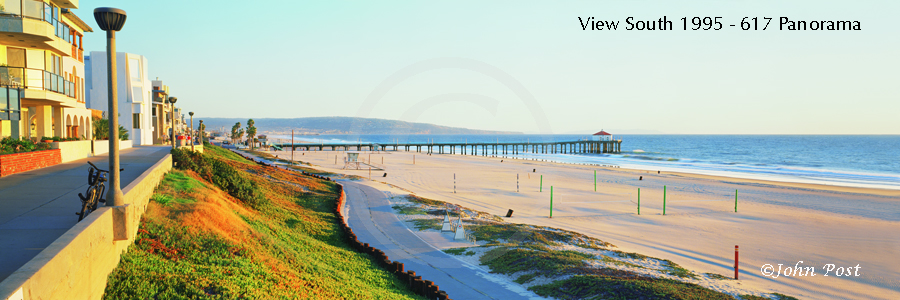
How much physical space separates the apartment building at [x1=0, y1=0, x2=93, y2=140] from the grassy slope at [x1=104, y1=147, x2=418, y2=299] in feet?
30.7

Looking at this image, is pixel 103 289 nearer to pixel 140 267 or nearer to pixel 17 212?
pixel 140 267

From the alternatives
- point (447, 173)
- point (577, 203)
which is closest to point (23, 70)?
point (577, 203)

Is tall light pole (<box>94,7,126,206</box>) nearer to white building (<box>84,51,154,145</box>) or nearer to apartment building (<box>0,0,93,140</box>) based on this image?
apartment building (<box>0,0,93,140</box>)

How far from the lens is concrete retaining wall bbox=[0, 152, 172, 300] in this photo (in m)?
4.25

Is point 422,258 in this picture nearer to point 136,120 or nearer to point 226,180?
point 226,180

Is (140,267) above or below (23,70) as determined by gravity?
below

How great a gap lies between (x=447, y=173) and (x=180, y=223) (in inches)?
1533

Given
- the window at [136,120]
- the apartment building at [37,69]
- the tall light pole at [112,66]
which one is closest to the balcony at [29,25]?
the apartment building at [37,69]

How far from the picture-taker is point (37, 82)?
20.6 m

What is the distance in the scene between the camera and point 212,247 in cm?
870

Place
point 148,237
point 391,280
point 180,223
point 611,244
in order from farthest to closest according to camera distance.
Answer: point 611,244 < point 391,280 < point 180,223 < point 148,237

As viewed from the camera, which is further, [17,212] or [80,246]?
[17,212]

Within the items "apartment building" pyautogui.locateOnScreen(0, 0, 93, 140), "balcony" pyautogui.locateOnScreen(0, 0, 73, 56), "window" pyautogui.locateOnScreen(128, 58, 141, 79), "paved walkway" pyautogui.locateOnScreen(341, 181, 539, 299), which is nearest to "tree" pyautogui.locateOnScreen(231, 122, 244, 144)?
"window" pyautogui.locateOnScreen(128, 58, 141, 79)

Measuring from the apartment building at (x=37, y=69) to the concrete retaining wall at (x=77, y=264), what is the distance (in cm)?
1503
